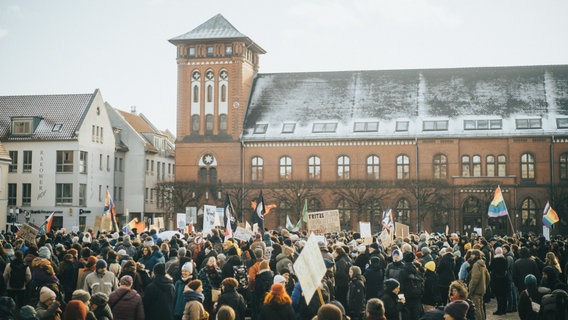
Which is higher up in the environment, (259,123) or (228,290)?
(259,123)

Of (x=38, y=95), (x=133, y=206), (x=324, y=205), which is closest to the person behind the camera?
(x=324, y=205)

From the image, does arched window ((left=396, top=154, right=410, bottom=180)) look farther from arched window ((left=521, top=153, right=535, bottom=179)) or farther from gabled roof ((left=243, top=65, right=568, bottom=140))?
arched window ((left=521, top=153, right=535, bottom=179))

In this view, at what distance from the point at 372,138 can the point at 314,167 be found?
16.6ft

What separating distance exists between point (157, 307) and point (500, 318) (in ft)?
34.4

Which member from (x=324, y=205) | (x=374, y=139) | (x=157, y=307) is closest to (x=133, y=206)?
(x=324, y=205)

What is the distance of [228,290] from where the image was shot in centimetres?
1157

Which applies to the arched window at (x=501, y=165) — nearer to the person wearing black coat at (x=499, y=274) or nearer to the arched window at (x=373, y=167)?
the arched window at (x=373, y=167)

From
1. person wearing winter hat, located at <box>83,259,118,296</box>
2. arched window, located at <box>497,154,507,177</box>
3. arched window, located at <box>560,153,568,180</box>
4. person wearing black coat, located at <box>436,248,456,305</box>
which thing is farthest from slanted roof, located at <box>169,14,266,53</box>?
person wearing winter hat, located at <box>83,259,118,296</box>

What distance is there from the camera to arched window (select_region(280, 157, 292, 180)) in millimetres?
56938

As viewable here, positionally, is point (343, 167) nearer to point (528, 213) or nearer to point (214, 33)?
point (528, 213)

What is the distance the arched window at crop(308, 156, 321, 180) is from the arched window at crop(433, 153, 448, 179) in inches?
349

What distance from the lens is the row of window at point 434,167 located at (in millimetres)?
53906

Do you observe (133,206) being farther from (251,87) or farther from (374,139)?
(374,139)

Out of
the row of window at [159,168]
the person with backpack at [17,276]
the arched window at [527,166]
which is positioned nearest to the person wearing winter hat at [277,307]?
the person with backpack at [17,276]
